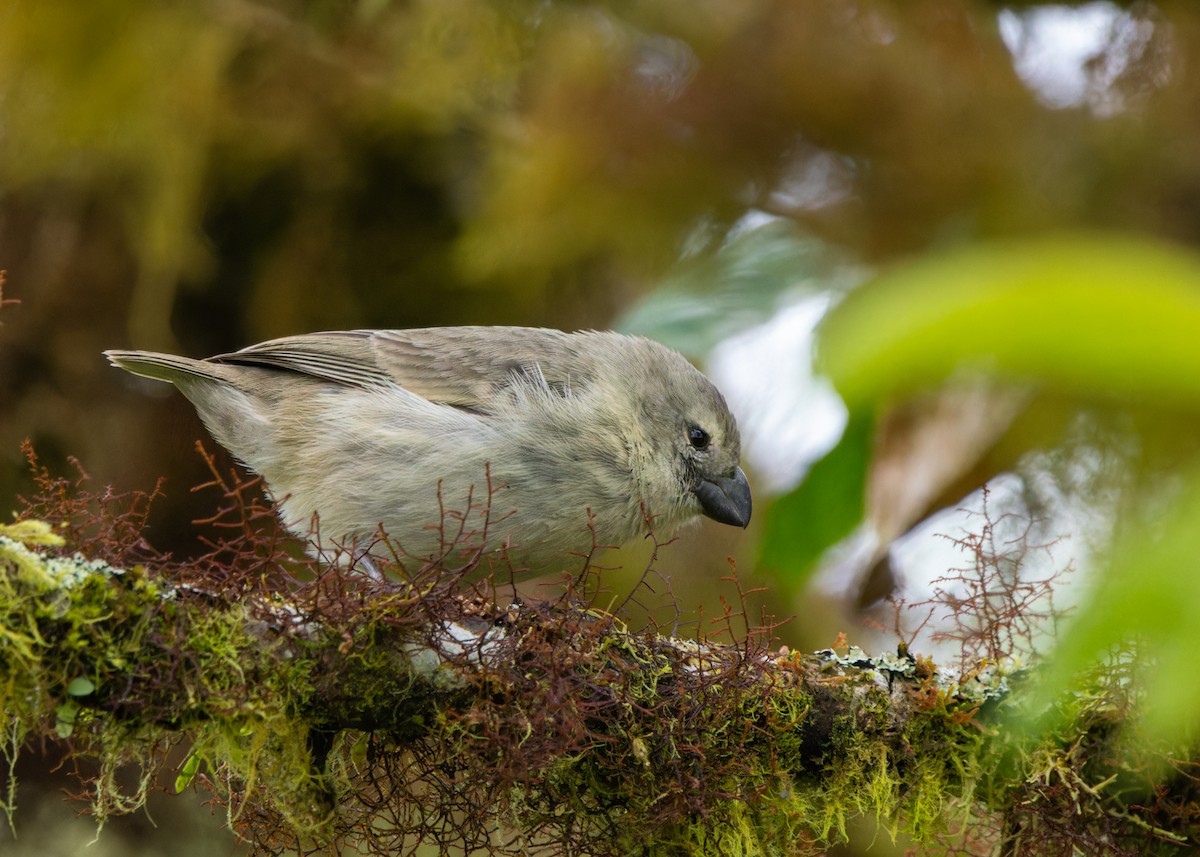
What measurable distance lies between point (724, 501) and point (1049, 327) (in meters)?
3.87

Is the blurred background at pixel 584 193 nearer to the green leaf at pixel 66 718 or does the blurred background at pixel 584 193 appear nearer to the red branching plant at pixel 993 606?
the red branching plant at pixel 993 606

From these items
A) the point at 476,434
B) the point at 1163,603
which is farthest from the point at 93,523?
the point at 1163,603

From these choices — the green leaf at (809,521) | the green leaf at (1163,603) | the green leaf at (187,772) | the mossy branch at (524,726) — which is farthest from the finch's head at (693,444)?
the green leaf at (1163,603)

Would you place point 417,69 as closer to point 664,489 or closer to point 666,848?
point 664,489

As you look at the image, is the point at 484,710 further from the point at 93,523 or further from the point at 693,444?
the point at 693,444

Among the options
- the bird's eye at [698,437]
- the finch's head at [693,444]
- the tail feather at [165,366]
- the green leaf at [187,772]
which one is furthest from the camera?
the bird's eye at [698,437]

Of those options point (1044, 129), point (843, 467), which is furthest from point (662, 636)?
point (1044, 129)

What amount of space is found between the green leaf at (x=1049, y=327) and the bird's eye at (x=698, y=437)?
3.81 m

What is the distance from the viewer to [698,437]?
14.9ft

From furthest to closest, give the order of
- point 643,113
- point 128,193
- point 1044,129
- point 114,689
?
point 128,193
point 643,113
point 1044,129
point 114,689

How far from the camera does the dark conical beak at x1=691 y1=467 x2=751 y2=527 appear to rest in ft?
14.7

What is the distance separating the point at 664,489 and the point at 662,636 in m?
1.27

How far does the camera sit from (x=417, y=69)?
5.57 meters

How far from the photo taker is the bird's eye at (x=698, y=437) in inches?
178
